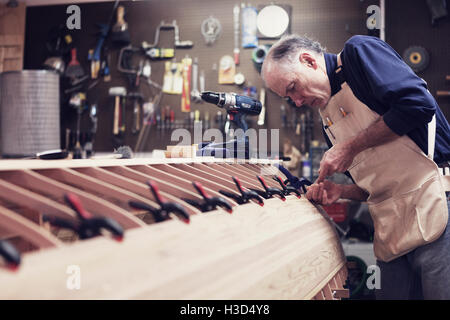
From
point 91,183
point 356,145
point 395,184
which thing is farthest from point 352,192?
point 91,183

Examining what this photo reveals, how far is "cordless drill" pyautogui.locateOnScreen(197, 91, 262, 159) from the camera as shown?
95.0 inches

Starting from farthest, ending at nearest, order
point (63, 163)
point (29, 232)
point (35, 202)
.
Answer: point (63, 163) → point (35, 202) → point (29, 232)

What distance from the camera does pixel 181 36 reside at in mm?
5426

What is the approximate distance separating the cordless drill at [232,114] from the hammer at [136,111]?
300 centimetres

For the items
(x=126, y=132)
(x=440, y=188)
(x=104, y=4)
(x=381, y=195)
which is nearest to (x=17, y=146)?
(x=126, y=132)

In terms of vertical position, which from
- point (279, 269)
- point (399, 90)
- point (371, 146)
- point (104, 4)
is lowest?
point (279, 269)

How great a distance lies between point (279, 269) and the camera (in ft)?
4.34

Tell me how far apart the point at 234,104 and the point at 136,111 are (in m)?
3.19

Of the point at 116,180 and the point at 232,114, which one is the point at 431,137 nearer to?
the point at 232,114

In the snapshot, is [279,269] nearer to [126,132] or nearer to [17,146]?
[17,146]

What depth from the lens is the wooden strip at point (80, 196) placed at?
1087 mm

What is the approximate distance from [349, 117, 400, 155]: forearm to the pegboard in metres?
3.21

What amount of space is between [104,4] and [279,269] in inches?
209

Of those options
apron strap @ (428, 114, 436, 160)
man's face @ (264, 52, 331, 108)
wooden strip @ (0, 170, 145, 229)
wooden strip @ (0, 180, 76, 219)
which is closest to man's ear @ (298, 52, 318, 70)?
man's face @ (264, 52, 331, 108)
